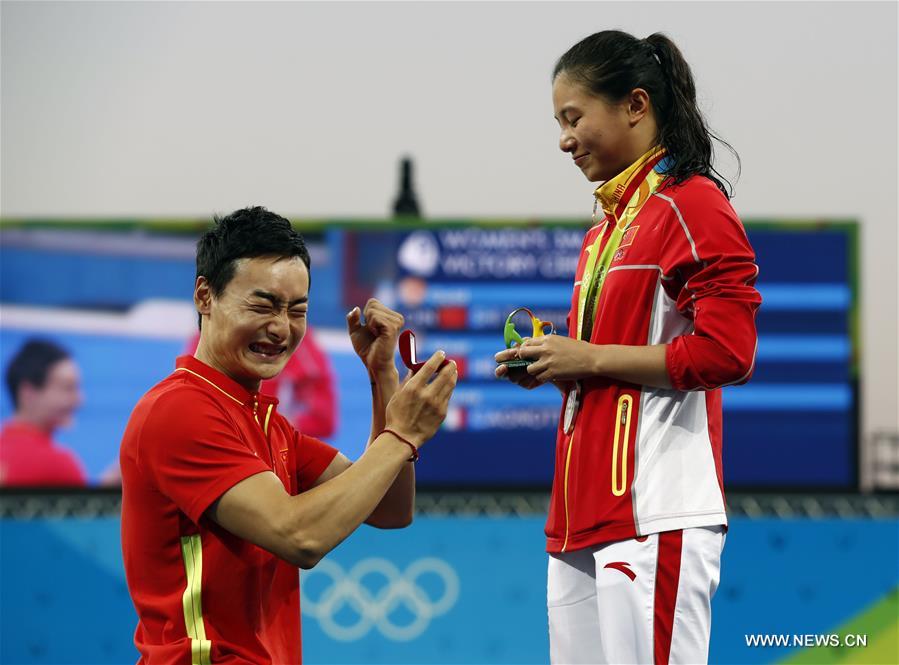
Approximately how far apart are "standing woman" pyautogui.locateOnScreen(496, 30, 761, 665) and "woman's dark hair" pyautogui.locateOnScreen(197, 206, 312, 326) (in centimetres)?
49

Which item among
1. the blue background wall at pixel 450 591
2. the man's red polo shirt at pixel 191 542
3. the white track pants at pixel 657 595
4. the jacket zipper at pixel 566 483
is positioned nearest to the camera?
the man's red polo shirt at pixel 191 542

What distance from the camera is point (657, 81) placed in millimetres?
Answer: 2311

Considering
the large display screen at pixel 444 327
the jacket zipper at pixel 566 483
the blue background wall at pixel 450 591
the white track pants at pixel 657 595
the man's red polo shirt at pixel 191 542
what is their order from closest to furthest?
Answer: the man's red polo shirt at pixel 191 542
the white track pants at pixel 657 595
the jacket zipper at pixel 566 483
the blue background wall at pixel 450 591
the large display screen at pixel 444 327

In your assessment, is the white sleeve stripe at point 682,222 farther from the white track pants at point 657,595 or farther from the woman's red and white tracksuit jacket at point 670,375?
the white track pants at point 657,595

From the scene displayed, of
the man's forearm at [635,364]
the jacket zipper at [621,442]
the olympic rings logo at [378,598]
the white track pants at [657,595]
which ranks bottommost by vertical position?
the olympic rings logo at [378,598]

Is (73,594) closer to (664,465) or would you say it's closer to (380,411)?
(380,411)

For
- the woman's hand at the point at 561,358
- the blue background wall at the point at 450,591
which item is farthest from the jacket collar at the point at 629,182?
the blue background wall at the point at 450,591

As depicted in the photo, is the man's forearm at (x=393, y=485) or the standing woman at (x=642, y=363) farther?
the man's forearm at (x=393, y=485)

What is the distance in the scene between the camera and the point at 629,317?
2.24 m

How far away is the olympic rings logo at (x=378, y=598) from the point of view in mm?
5309

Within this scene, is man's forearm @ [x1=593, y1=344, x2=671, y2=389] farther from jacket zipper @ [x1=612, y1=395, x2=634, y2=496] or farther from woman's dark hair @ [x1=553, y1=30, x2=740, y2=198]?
woman's dark hair @ [x1=553, y1=30, x2=740, y2=198]

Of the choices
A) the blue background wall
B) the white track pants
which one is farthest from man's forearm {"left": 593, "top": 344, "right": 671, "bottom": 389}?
the blue background wall

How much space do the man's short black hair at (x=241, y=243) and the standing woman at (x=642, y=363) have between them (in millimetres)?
495

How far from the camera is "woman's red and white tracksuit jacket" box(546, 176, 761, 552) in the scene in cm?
212
